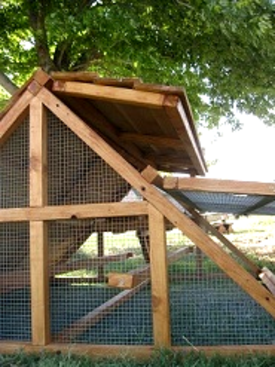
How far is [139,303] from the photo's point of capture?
12.8 feet

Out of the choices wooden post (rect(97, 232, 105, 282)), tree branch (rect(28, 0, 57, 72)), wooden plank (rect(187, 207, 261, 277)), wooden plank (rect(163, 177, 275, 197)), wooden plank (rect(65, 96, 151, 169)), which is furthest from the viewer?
tree branch (rect(28, 0, 57, 72))

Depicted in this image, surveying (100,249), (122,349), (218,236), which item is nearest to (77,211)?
(122,349)

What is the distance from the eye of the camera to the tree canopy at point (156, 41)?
5.00 m

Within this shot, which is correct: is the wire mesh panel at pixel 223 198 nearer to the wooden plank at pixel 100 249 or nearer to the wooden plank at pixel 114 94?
the wooden plank at pixel 114 94

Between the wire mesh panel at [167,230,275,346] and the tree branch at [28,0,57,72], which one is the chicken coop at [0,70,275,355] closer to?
the wire mesh panel at [167,230,275,346]

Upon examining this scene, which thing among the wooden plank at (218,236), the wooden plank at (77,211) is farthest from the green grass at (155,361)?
the wooden plank at (218,236)

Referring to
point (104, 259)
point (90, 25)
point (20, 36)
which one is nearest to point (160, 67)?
point (90, 25)

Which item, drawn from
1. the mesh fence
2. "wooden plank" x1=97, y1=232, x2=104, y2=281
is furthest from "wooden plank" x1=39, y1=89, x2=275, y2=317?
"wooden plank" x1=97, y1=232, x2=104, y2=281

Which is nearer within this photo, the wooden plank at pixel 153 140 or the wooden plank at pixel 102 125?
the wooden plank at pixel 102 125

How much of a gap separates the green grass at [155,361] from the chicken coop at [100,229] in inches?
4.8

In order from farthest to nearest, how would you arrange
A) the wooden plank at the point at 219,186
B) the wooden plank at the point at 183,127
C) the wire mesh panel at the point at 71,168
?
the wire mesh panel at the point at 71,168 < the wooden plank at the point at 183,127 < the wooden plank at the point at 219,186

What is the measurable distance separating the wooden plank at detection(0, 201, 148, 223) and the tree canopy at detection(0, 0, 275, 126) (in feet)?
8.01

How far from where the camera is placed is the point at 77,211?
3455 mm

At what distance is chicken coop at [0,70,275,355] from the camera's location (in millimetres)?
3234
